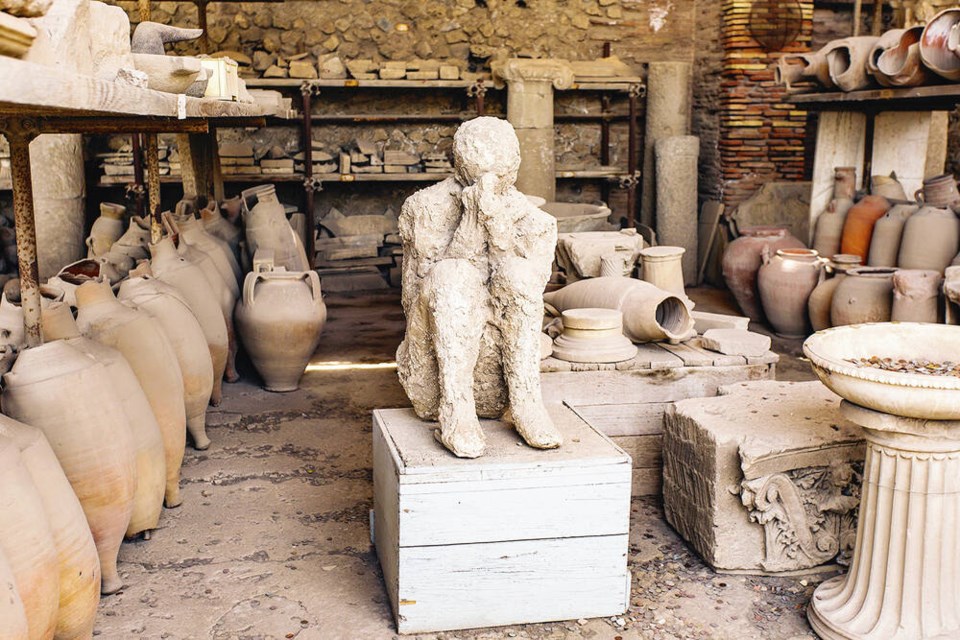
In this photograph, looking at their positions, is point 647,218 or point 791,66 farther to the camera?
point 647,218

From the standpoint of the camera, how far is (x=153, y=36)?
3643mm

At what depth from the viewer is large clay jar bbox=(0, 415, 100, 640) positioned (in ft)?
7.80

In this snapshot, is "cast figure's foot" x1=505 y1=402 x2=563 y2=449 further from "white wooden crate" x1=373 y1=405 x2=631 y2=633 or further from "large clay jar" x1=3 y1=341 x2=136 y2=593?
"large clay jar" x1=3 y1=341 x2=136 y2=593

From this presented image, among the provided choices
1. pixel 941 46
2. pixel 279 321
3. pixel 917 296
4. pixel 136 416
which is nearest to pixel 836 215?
pixel 917 296

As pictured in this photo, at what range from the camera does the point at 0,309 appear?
9.64 feet

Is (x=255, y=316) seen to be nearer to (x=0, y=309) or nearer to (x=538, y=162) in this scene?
(x=0, y=309)

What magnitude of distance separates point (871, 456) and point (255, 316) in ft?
10.7

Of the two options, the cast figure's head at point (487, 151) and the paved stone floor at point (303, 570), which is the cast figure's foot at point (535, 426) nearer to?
the paved stone floor at point (303, 570)

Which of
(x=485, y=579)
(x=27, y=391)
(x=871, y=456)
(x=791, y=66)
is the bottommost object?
(x=485, y=579)

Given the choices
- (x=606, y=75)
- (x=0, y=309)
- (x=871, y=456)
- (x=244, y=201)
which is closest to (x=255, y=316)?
(x=244, y=201)

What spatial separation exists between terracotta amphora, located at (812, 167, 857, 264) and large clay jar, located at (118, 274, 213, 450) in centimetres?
450

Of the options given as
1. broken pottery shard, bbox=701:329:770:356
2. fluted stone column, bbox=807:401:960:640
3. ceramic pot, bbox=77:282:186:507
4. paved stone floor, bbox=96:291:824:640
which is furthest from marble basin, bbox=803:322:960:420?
ceramic pot, bbox=77:282:186:507

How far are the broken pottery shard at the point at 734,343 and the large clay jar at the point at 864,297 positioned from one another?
1.92 metres

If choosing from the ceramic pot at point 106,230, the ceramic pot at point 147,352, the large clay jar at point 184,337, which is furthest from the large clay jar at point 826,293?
the ceramic pot at point 106,230
